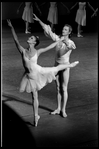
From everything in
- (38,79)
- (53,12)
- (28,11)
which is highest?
(38,79)

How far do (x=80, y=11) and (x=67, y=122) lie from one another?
739 cm

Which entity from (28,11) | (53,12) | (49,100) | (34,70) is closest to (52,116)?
(49,100)

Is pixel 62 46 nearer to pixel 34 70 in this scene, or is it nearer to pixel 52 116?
pixel 34 70

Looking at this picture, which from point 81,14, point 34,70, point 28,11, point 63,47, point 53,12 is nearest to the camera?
point 34,70

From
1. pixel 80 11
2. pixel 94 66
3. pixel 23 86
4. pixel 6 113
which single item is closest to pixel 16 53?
pixel 94 66

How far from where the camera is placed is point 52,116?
6637mm

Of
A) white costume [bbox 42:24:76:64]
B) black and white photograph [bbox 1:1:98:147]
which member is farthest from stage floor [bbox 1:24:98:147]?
white costume [bbox 42:24:76:64]

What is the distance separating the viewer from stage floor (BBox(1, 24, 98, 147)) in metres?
5.85

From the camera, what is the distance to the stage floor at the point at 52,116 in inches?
230

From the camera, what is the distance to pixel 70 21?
629 inches

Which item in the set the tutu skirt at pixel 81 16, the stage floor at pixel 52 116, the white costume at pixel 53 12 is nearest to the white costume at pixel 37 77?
the stage floor at pixel 52 116

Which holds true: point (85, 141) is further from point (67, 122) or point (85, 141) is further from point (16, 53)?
point (16, 53)

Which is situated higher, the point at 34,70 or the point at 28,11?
the point at 34,70

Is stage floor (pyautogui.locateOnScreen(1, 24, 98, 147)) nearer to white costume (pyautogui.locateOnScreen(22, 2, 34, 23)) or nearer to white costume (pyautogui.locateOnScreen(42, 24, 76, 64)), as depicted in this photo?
white costume (pyautogui.locateOnScreen(42, 24, 76, 64))
